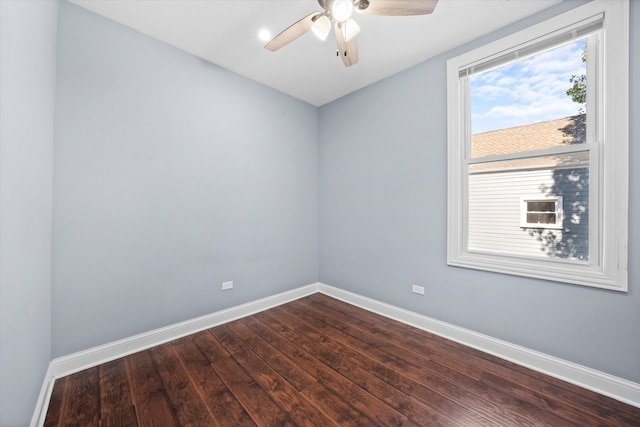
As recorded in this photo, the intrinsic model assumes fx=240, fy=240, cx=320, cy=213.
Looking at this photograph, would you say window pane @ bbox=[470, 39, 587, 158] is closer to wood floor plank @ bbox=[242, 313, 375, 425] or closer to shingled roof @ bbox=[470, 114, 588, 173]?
shingled roof @ bbox=[470, 114, 588, 173]

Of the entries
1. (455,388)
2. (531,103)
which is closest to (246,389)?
(455,388)

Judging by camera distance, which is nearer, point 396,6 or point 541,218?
point 396,6

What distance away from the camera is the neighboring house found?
1863 mm

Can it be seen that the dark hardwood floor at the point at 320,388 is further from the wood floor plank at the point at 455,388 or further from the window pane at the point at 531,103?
the window pane at the point at 531,103

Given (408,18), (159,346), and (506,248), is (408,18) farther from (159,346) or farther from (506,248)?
(159,346)

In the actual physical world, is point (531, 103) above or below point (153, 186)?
above

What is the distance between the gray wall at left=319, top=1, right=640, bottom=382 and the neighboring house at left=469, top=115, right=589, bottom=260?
0.26 metres

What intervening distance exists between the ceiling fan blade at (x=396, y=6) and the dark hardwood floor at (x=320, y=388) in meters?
2.54

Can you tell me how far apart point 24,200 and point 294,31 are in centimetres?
188

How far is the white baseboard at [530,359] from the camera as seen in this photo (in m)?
1.64

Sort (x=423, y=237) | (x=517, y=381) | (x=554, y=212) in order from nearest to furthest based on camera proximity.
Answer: (x=517, y=381)
(x=554, y=212)
(x=423, y=237)

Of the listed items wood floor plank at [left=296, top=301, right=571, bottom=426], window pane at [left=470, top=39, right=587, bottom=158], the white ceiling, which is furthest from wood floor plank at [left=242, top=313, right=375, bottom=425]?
the white ceiling

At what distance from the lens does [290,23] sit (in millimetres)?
2100

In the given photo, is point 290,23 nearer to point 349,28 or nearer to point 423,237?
point 349,28
